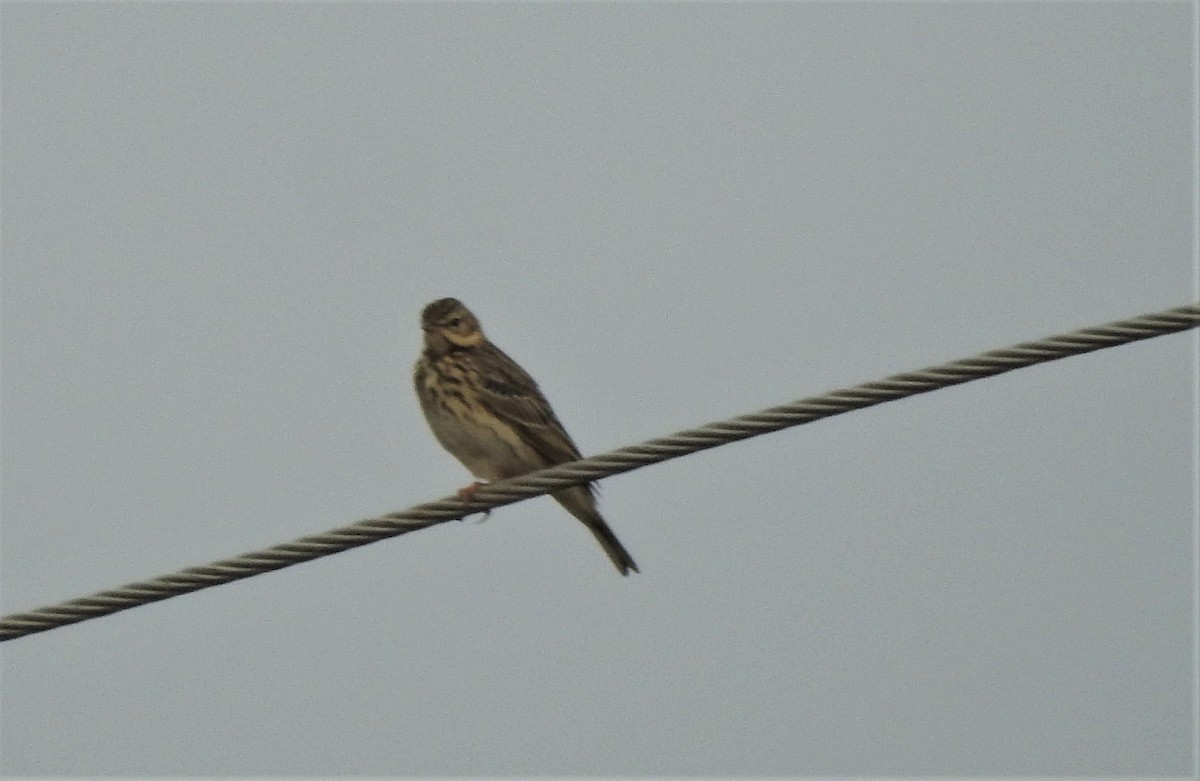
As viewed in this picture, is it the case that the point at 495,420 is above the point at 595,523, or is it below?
above

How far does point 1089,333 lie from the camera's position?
8.47 m

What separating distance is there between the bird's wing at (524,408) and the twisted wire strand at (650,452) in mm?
3383

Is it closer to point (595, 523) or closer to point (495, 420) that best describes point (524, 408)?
point (495, 420)

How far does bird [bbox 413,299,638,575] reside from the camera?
12898 millimetres

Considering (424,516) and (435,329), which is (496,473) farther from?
(424,516)

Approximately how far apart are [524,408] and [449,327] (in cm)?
95

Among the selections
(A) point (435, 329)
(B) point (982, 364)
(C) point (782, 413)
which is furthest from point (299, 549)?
(A) point (435, 329)

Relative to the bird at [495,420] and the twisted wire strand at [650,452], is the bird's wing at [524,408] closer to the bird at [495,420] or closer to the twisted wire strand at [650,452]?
the bird at [495,420]

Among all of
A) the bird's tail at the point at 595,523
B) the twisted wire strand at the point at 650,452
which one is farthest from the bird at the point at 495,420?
the twisted wire strand at the point at 650,452

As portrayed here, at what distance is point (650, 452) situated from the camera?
9.09m

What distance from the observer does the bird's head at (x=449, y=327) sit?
13.7m

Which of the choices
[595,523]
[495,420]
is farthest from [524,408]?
[595,523]

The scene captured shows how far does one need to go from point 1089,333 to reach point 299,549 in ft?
9.90

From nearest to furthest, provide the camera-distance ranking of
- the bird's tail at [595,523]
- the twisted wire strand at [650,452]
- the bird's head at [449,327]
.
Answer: the twisted wire strand at [650,452] → the bird's tail at [595,523] → the bird's head at [449,327]
